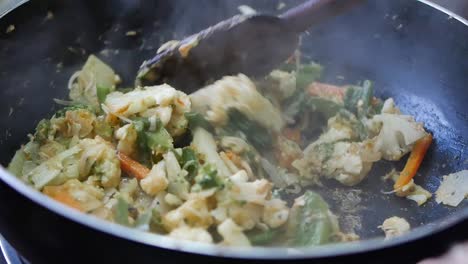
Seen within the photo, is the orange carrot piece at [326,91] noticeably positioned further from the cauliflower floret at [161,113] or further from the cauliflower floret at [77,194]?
the cauliflower floret at [77,194]

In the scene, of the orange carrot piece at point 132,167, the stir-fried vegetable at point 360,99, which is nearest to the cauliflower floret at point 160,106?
the orange carrot piece at point 132,167

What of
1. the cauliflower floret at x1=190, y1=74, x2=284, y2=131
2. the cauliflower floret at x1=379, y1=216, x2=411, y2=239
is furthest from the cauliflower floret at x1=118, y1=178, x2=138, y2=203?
the cauliflower floret at x1=379, y1=216, x2=411, y2=239

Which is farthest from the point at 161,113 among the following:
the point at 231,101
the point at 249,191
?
the point at 249,191

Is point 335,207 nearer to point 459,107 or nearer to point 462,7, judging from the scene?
point 459,107

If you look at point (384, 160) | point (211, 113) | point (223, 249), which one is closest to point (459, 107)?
point (384, 160)

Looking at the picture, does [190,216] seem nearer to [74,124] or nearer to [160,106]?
[160,106]

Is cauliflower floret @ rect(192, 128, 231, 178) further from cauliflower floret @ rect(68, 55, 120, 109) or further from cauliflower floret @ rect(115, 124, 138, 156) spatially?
cauliflower floret @ rect(68, 55, 120, 109)
